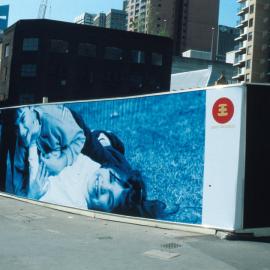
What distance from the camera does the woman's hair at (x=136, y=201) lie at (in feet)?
39.2

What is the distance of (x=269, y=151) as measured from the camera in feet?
35.0

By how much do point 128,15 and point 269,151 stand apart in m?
186

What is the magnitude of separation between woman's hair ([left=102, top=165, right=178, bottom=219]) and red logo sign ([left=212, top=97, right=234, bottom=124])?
8.67 feet

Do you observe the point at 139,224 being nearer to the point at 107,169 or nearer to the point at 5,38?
the point at 107,169

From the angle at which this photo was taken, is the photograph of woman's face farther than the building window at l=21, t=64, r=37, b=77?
No

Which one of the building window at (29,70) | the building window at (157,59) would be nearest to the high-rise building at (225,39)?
the building window at (157,59)

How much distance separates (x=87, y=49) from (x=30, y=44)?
8.12 meters

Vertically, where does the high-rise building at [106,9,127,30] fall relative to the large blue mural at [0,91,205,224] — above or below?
above

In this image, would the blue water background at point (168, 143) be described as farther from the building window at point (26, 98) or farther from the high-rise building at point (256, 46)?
the high-rise building at point (256, 46)

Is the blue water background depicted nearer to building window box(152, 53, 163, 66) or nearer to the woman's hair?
the woman's hair

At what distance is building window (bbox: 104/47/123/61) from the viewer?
69.2 meters

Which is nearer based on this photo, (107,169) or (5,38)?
(107,169)

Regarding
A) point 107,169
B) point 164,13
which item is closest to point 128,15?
point 164,13

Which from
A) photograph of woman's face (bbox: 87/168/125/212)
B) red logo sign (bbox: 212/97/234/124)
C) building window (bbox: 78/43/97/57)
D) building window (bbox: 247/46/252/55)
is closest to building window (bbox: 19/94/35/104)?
building window (bbox: 78/43/97/57)
